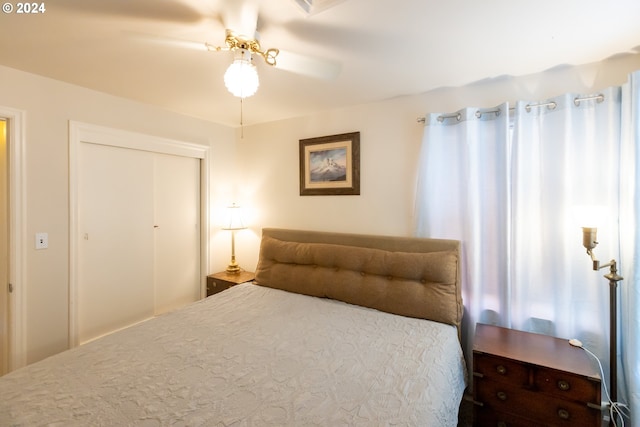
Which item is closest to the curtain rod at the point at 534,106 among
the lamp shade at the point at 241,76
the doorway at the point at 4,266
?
the lamp shade at the point at 241,76

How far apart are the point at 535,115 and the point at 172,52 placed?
7.63ft

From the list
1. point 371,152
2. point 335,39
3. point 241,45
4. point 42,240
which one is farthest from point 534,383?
point 42,240

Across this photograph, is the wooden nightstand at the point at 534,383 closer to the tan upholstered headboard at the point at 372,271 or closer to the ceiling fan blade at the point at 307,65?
the tan upholstered headboard at the point at 372,271

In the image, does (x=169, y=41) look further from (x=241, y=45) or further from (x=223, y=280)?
(x=223, y=280)

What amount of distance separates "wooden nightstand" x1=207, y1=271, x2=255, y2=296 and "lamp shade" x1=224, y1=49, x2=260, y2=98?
197 centimetres

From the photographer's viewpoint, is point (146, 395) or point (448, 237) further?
point (448, 237)

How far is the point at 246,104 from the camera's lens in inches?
102

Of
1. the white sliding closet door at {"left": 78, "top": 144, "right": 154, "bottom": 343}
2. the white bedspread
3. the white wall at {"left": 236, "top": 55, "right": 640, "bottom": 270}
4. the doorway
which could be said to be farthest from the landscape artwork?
the doorway

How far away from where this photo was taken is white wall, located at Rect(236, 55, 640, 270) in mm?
1842

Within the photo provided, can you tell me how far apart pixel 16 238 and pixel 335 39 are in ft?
7.96

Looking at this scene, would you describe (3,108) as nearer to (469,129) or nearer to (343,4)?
(343,4)

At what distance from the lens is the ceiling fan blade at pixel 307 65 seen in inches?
64.9

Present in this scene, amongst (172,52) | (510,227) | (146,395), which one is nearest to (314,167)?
(172,52)

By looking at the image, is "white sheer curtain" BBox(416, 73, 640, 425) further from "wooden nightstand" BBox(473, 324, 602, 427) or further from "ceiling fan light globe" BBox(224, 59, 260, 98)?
"ceiling fan light globe" BBox(224, 59, 260, 98)
